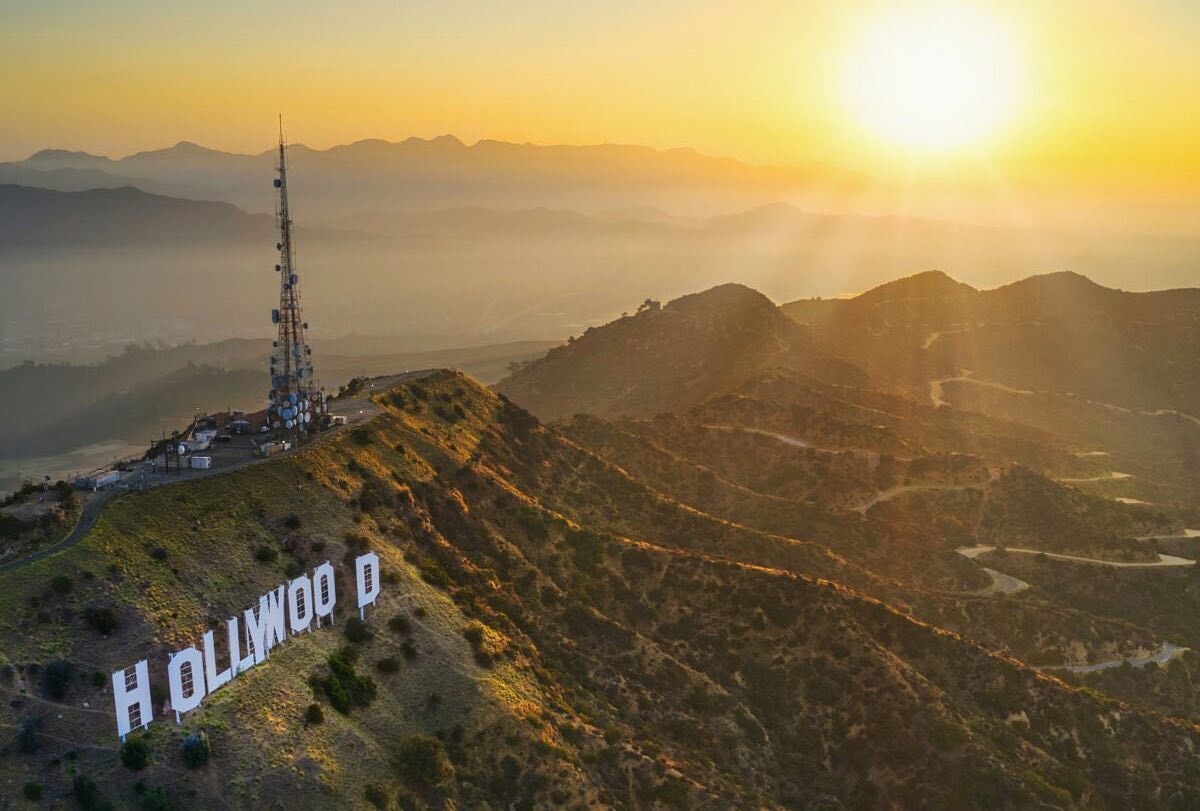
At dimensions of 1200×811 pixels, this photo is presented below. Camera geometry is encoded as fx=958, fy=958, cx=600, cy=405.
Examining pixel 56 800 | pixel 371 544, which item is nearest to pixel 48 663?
pixel 56 800

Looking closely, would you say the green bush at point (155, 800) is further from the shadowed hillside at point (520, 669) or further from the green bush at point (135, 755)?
the green bush at point (135, 755)

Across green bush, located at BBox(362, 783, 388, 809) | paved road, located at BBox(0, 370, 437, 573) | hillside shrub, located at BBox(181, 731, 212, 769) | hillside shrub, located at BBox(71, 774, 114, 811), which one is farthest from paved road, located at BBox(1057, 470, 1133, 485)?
hillside shrub, located at BBox(71, 774, 114, 811)

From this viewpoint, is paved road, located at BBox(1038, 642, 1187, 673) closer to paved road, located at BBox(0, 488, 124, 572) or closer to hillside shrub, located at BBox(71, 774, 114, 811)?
hillside shrub, located at BBox(71, 774, 114, 811)

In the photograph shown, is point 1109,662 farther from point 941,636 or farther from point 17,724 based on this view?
point 17,724

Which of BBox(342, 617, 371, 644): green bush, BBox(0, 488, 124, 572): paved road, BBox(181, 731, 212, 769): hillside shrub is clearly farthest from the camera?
BBox(342, 617, 371, 644): green bush

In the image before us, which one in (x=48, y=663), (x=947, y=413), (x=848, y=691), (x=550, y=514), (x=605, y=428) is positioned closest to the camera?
(x=48, y=663)

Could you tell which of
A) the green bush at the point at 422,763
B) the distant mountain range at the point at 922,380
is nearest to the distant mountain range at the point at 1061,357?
the distant mountain range at the point at 922,380
